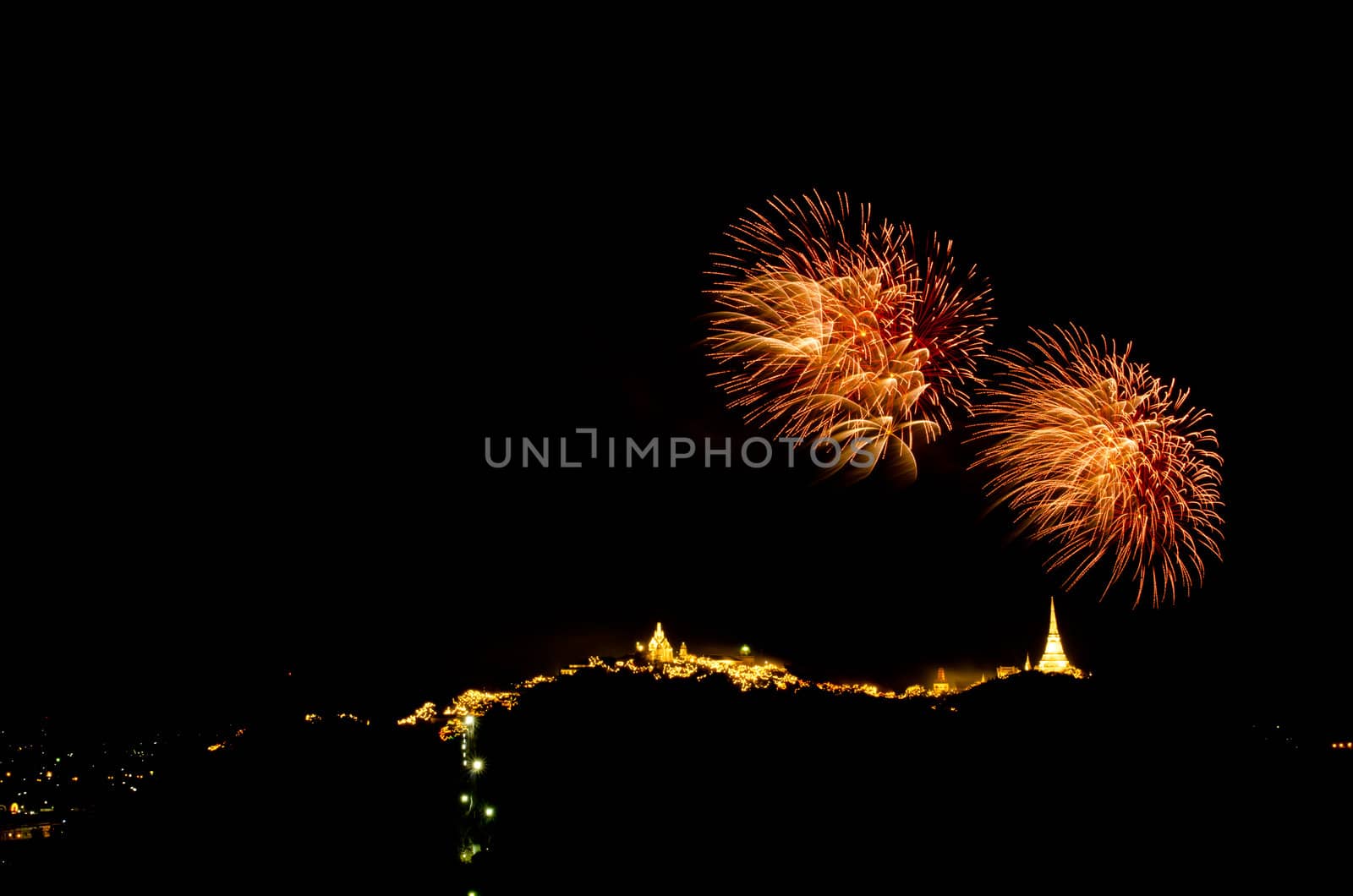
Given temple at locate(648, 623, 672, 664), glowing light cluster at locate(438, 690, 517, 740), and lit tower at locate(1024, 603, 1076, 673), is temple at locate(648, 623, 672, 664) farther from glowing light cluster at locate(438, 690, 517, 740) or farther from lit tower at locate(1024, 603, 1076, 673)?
lit tower at locate(1024, 603, 1076, 673)

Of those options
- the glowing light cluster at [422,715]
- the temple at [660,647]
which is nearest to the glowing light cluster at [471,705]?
the glowing light cluster at [422,715]

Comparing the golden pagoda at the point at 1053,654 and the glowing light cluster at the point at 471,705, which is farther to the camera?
the golden pagoda at the point at 1053,654

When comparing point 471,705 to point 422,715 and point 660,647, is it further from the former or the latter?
point 660,647

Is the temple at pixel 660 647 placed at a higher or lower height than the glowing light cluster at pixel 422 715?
higher

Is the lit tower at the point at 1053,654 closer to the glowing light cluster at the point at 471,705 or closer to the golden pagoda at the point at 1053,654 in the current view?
the golden pagoda at the point at 1053,654

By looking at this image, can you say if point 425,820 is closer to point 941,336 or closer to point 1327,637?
point 941,336

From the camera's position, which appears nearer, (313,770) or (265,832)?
(265,832)

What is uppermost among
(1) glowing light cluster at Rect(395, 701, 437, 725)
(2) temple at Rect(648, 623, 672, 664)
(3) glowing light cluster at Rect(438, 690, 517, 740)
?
(2) temple at Rect(648, 623, 672, 664)

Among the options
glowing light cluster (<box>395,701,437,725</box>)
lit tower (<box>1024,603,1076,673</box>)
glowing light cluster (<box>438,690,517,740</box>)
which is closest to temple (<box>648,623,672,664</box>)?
glowing light cluster (<box>438,690,517,740</box>)

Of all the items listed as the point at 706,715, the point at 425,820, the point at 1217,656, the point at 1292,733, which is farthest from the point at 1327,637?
the point at 425,820

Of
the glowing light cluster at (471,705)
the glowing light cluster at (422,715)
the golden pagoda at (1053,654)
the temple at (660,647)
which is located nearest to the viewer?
the glowing light cluster at (471,705)

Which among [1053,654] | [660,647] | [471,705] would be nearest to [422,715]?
[471,705]
